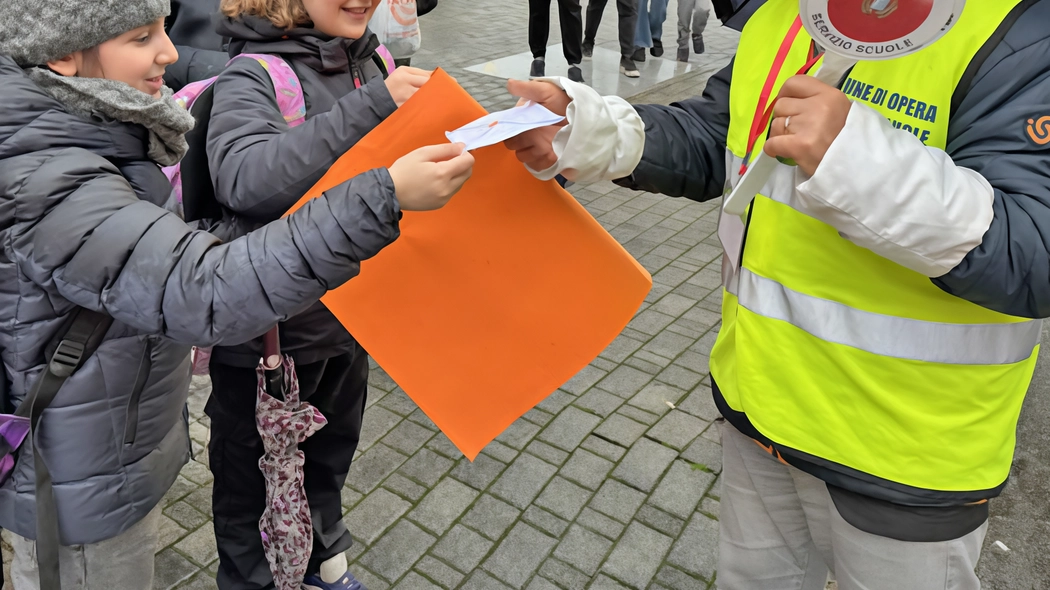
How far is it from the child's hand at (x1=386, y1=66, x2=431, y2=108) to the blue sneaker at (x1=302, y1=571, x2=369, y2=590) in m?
1.49

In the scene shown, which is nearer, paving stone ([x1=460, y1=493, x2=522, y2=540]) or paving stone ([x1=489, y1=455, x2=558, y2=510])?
paving stone ([x1=460, y1=493, x2=522, y2=540])

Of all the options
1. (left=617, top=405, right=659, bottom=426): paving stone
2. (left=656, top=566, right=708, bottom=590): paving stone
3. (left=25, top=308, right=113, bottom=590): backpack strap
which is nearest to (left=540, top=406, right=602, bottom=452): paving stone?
(left=617, top=405, right=659, bottom=426): paving stone

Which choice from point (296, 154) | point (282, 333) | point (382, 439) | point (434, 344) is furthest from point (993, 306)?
point (382, 439)

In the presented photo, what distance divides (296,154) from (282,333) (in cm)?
53

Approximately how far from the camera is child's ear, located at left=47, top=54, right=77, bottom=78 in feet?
4.98

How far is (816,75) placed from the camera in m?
1.21

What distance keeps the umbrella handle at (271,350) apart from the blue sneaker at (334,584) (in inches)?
32.8

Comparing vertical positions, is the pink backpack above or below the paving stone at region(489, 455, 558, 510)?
above

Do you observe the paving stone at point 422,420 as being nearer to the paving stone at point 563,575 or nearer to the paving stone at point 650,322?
the paving stone at point 563,575

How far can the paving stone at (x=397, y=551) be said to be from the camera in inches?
101

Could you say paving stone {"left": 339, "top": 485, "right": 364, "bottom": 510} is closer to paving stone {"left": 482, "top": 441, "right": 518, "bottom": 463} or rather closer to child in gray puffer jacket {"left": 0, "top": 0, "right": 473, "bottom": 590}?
paving stone {"left": 482, "top": 441, "right": 518, "bottom": 463}

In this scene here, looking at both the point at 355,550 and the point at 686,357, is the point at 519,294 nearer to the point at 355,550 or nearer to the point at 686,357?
the point at 355,550

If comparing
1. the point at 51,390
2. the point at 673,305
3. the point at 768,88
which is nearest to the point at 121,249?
the point at 51,390

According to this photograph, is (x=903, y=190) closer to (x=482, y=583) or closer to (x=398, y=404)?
(x=482, y=583)
